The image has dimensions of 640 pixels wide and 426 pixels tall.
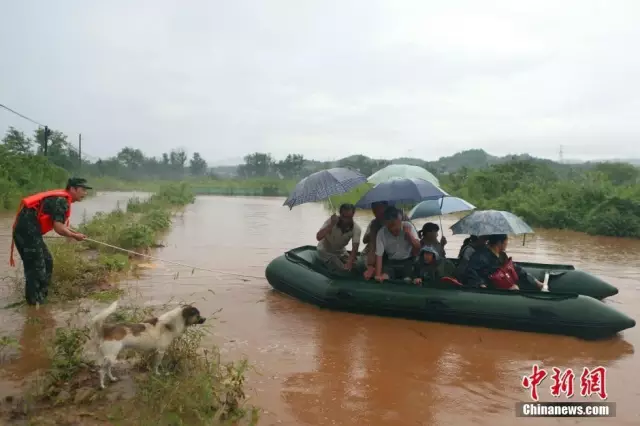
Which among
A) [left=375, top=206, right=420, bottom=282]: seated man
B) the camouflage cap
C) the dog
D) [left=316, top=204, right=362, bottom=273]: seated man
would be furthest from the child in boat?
the camouflage cap

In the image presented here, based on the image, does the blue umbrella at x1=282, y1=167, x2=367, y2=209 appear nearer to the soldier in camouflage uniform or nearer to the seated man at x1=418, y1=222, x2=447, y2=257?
the seated man at x1=418, y1=222, x2=447, y2=257

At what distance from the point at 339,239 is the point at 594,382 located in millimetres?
3641

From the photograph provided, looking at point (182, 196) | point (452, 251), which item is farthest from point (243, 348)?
point (182, 196)

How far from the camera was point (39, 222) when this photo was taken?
6.14 metres

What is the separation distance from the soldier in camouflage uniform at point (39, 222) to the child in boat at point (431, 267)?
162 inches

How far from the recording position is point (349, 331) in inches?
242

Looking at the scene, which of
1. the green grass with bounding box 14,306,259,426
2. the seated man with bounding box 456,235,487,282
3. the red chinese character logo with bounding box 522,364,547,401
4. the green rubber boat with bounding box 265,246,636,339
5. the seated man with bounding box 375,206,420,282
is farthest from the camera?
the seated man with bounding box 375,206,420,282

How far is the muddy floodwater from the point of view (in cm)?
416

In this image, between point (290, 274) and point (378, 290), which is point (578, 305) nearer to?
point (378, 290)

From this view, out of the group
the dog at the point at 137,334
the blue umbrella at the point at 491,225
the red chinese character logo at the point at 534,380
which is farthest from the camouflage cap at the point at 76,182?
the red chinese character logo at the point at 534,380

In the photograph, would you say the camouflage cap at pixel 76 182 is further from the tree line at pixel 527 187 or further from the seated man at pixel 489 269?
the tree line at pixel 527 187

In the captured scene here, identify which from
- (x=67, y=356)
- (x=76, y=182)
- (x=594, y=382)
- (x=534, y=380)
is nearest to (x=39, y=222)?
(x=76, y=182)

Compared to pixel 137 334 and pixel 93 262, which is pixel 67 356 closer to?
pixel 137 334

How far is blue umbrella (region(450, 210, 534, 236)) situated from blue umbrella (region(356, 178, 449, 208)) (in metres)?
0.63
